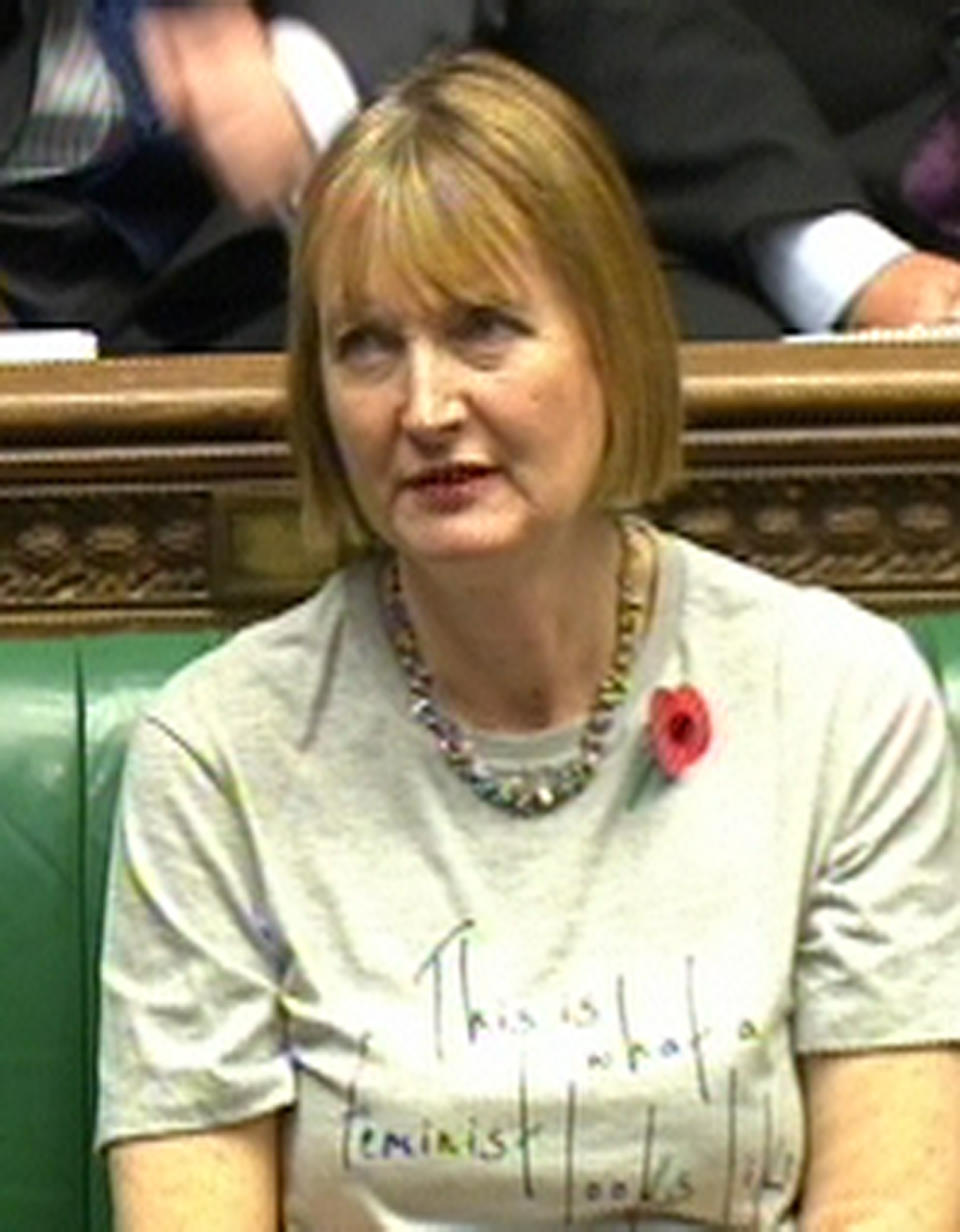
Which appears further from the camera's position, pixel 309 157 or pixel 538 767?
pixel 309 157

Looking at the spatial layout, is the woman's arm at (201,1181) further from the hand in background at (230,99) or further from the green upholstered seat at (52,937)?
the hand in background at (230,99)

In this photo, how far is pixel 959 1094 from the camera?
1.70 meters

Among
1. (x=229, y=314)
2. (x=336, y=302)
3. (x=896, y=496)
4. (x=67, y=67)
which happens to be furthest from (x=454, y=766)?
(x=67, y=67)

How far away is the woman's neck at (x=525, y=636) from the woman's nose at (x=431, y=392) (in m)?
0.10

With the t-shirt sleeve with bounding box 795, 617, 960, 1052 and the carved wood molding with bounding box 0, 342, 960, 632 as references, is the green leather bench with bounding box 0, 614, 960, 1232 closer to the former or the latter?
the carved wood molding with bounding box 0, 342, 960, 632

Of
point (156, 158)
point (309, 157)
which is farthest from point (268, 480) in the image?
point (156, 158)

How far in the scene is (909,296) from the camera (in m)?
2.21

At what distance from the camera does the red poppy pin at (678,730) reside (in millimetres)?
1696

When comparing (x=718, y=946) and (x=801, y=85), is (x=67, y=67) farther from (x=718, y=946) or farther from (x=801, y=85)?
(x=718, y=946)

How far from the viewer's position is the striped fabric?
2.25m

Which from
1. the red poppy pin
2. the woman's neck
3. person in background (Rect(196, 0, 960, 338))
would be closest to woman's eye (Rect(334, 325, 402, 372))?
the woman's neck

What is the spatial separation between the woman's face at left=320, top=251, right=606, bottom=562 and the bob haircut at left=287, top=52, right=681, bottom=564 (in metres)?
0.01

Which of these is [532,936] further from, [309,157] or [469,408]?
[309,157]

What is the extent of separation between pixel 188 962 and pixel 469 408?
0.32 metres
